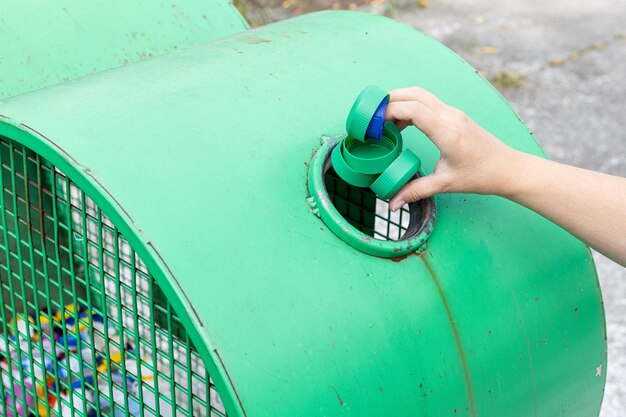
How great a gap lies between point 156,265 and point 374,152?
14.1 inches

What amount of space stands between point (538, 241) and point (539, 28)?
303 cm

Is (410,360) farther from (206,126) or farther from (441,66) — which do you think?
(441,66)

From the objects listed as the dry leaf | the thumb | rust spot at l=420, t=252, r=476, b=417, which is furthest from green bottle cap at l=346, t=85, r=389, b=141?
the dry leaf

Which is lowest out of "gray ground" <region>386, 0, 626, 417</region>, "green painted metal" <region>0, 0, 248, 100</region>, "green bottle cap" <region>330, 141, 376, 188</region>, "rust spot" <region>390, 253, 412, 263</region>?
"rust spot" <region>390, 253, 412, 263</region>

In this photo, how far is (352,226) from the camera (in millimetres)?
1233

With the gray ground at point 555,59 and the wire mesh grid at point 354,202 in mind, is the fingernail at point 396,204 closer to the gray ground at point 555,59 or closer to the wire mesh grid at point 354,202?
the wire mesh grid at point 354,202

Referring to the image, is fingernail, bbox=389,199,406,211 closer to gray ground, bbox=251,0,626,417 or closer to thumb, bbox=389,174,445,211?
thumb, bbox=389,174,445,211

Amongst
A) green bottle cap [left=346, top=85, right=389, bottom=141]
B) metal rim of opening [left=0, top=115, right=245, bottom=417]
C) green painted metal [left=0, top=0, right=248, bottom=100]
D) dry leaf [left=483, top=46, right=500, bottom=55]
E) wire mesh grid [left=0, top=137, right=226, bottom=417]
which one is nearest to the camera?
metal rim of opening [left=0, top=115, right=245, bottom=417]

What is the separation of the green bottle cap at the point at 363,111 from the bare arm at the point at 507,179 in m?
0.03

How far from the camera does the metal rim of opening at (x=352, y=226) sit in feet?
3.94

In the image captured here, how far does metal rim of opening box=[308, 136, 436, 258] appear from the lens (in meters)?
1.20

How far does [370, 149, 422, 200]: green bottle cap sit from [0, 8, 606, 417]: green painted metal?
→ 102 millimetres

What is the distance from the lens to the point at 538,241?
4.53ft

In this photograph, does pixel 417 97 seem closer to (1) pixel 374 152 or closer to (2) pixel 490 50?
(1) pixel 374 152
